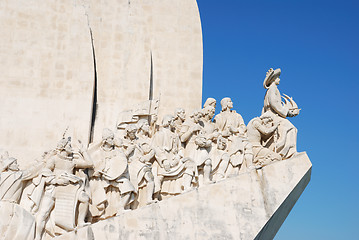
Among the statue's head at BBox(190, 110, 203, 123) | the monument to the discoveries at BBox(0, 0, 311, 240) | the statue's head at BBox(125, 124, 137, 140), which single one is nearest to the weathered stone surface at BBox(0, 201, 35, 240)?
the monument to the discoveries at BBox(0, 0, 311, 240)

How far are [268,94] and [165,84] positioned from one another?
2.05 meters

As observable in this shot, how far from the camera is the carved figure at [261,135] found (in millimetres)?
9688

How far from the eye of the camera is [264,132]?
9906 mm

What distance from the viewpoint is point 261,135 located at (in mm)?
10070

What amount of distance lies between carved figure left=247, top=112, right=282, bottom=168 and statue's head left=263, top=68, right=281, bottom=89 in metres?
0.77

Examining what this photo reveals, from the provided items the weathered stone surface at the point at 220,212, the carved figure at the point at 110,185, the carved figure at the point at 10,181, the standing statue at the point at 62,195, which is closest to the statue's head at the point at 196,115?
the weathered stone surface at the point at 220,212

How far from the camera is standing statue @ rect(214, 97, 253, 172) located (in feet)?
31.6

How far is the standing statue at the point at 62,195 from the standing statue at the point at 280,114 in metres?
3.49

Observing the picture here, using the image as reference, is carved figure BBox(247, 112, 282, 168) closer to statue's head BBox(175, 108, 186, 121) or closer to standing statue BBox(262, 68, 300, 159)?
standing statue BBox(262, 68, 300, 159)

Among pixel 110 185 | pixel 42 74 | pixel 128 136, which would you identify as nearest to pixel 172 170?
pixel 128 136

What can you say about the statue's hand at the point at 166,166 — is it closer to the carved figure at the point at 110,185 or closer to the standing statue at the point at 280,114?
the carved figure at the point at 110,185

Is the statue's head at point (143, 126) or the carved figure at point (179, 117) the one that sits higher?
the carved figure at point (179, 117)

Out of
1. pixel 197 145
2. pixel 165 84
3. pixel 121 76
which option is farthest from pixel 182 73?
pixel 197 145

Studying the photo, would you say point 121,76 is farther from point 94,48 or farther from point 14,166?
point 14,166
